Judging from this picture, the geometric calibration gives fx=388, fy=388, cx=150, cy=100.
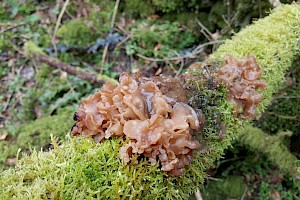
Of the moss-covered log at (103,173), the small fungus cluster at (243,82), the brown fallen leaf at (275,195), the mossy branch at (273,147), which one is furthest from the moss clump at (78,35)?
the moss-covered log at (103,173)

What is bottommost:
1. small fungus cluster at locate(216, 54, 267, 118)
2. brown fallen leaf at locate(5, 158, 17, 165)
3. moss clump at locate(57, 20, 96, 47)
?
brown fallen leaf at locate(5, 158, 17, 165)

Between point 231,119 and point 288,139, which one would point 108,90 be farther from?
point 288,139

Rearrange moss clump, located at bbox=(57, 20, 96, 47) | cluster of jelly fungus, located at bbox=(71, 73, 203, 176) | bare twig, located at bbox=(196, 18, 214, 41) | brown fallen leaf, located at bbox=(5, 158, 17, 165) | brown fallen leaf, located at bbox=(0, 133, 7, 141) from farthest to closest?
moss clump, located at bbox=(57, 20, 96, 47) → bare twig, located at bbox=(196, 18, 214, 41) → brown fallen leaf, located at bbox=(0, 133, 7, 141) → brown fallen leaf, located at bbox=(5, 158, 17, 165) → cluster of jelly fungus, located at bbox=(71, 73, 203, 176)

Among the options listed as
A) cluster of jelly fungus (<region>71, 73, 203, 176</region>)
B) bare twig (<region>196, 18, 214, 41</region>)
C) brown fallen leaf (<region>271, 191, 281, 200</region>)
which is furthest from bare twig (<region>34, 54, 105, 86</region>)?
cluster of jelly fungus (<region>71, 73, 203, 176</region>)

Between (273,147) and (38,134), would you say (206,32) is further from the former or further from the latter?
(38,134)

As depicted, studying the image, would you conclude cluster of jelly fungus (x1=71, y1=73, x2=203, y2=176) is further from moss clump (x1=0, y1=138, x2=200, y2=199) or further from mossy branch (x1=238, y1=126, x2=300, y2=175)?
mossy branch (x1=238, y1=126, x2=300, y2=175)

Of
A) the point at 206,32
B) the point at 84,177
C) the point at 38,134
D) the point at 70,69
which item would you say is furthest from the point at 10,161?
the point at 206,32

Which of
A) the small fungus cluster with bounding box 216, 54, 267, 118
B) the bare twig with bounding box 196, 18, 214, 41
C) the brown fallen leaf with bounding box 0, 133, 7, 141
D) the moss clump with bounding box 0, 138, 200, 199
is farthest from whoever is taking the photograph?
the bare twig with bounding box 196, 18, 214, 41
